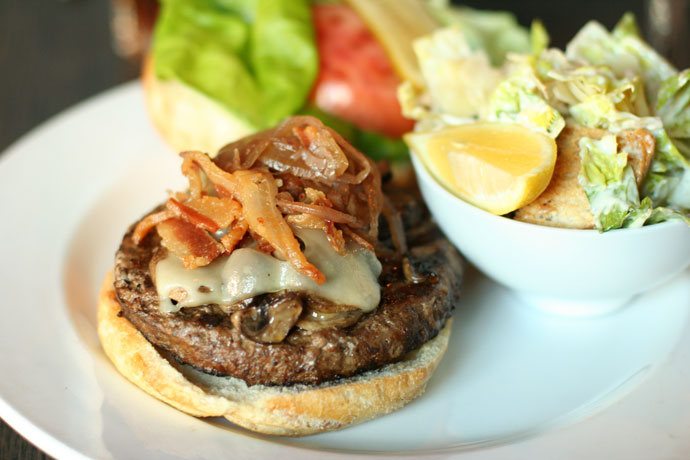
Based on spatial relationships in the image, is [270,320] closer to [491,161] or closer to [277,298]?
[277,298]

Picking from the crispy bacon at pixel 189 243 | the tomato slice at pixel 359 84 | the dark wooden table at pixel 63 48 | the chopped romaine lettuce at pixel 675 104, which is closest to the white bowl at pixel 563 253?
the chopped romaine lettuce at pixel 675 104

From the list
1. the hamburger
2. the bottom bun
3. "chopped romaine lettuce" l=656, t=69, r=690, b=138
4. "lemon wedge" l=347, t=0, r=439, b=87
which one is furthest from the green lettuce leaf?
"chopped romaine lettuce" l=656, t=69, r=690, b=138

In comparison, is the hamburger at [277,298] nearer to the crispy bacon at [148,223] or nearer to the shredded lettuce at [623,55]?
the crispy bacon at [148,223]

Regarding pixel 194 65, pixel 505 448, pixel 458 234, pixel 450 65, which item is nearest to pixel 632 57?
pixel 450 65

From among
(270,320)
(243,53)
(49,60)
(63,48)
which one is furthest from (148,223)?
(63,48)

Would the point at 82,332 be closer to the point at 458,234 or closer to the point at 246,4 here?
the point at 458,234

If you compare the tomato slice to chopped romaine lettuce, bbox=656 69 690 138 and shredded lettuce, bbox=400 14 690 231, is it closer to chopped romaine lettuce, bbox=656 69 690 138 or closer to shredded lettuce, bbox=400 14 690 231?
shredded lettuce, bbox=400 14 690 231
